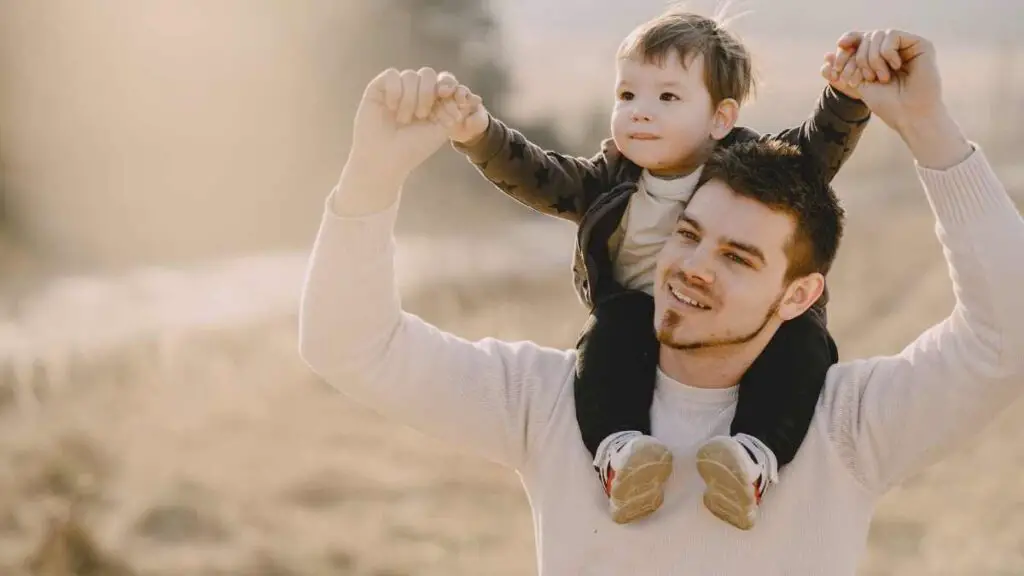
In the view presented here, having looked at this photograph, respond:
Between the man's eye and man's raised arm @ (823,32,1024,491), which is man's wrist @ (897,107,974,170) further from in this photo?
the man's eye

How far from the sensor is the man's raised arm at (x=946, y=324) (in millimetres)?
1502

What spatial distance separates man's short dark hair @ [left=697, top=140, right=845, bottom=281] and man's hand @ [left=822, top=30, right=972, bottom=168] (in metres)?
0.15

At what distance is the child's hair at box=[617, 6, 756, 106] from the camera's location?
5.68ft

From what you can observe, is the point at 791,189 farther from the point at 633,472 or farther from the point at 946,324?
the point at 633,472

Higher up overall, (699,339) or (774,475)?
(699,339)

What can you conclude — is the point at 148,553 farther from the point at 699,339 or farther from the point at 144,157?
the point at 144,157

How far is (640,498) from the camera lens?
1.58 meters

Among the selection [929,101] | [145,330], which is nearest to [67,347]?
[145,330]

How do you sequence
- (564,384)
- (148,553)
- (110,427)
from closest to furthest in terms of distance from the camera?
(564,384) < (148,553) < (110,427)

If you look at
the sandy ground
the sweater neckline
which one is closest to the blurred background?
the sandy ground

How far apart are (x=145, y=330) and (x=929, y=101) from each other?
5.19 meters

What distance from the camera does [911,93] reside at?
1.53 m

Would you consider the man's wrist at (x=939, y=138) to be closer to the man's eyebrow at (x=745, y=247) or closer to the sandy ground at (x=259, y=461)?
the man's eyebrow at (x=745, y=247)

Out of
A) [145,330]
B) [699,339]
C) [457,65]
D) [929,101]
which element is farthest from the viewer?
[457,65]
